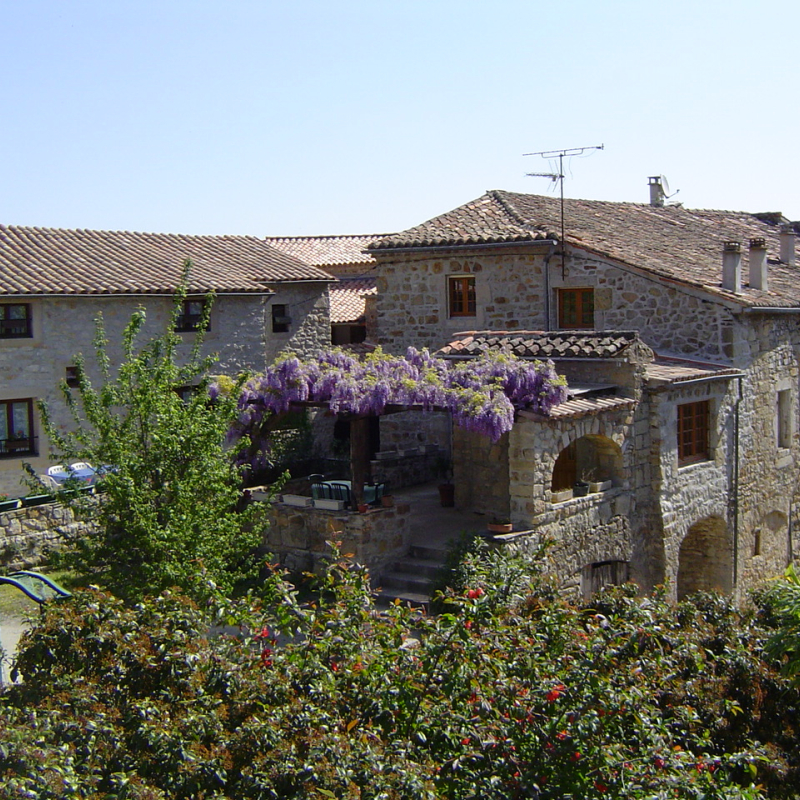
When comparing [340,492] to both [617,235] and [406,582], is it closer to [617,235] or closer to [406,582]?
[406,582]

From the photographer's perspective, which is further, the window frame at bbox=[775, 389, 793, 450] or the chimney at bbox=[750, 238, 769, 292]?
the window frame at bbox=[775, 389, 793, 450]

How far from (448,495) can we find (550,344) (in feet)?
11.0

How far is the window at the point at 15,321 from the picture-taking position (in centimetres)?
2028

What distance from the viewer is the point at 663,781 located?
6141 millimetres

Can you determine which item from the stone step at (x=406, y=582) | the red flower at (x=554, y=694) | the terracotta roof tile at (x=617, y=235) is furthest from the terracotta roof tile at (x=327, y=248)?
the red flower at (x=554, y=694)

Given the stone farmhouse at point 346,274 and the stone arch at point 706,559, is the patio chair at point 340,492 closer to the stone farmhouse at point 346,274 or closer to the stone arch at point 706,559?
the stone arch at point 706,559

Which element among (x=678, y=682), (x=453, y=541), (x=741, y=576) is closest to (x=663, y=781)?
(x=678, y=682)

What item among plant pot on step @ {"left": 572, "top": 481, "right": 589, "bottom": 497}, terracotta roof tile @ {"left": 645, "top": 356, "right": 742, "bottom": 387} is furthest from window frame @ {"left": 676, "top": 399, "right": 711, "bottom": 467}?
plant pot on step @ {"left": 572, "top": 481, "right": 589, "bottom": 497}

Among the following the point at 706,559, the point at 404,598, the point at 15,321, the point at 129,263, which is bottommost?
the point at 706,559

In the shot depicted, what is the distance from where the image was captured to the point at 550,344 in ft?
53.8

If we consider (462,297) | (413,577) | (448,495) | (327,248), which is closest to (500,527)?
(413,577)

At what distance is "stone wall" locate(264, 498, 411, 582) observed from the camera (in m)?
14.3

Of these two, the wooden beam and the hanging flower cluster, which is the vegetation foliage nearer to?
the hanging flower cluster

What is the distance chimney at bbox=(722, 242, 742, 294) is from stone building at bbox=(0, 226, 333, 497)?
1037 centimetres
